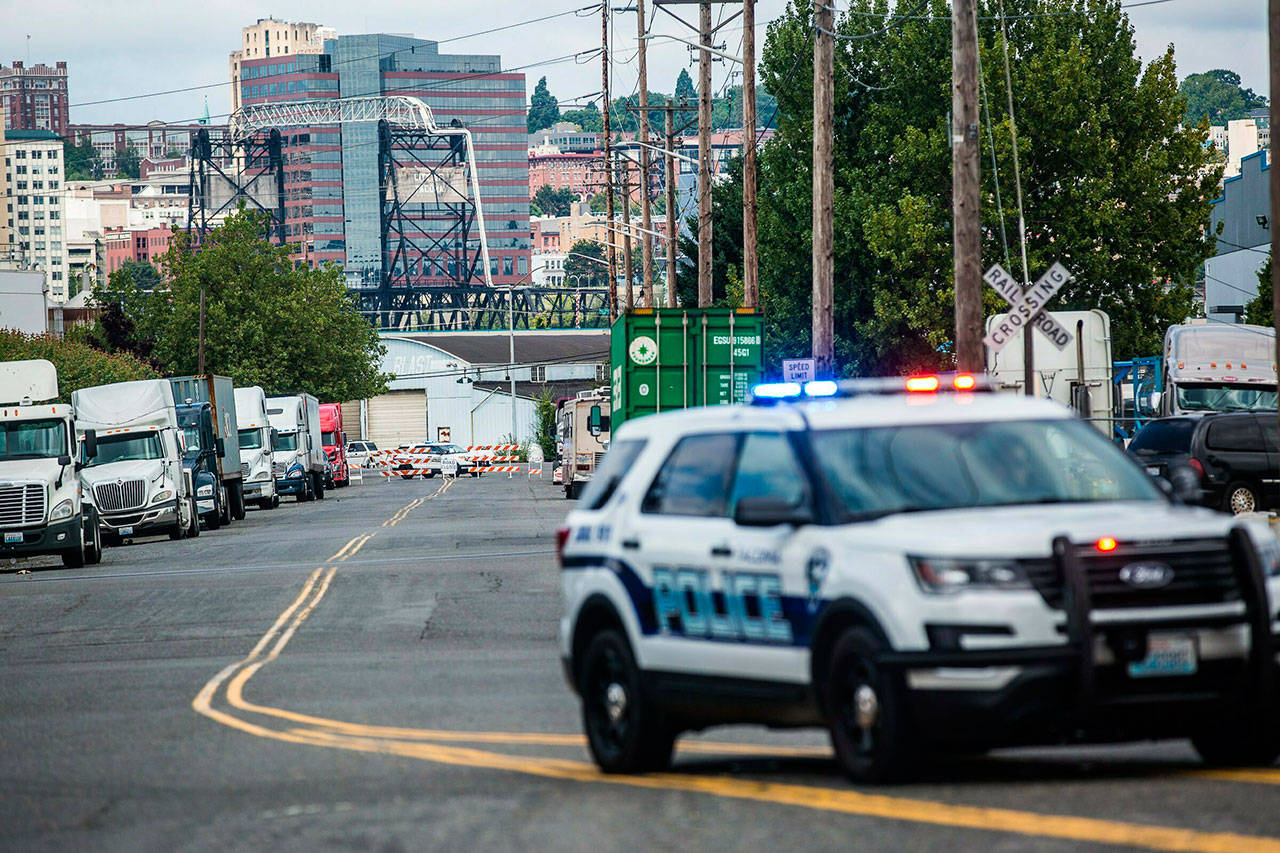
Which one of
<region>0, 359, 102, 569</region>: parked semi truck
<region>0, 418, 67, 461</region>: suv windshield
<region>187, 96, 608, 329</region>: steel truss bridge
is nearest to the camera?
<region>0, 359, 102, 569</region>: parked semi truck

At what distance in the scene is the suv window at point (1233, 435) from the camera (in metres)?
31.4

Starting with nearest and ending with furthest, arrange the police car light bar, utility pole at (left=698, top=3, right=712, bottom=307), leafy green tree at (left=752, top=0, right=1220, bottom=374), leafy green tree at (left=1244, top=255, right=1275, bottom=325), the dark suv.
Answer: the police car light bar → the dark suv → utility pole at (left=698, top=3, right=712, bottom=307) → leafy green tree at (left=752, top=0, right=1220, bottom=374) → leafy green tree at (left=1244, top=255, right=1275, bottom=325)

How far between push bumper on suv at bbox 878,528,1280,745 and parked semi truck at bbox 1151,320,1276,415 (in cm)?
3064

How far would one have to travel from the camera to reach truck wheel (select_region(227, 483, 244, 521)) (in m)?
51.9

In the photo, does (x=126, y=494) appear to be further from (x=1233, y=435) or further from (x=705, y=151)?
(x=1233, y=435)

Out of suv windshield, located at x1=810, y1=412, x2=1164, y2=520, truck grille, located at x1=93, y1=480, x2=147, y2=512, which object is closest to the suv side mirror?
suv windshield, located at x1=810, y1=412, x2=1164, y2=520


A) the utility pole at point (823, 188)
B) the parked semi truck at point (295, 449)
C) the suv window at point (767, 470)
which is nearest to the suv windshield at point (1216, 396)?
the utility pole at point (823, 188)

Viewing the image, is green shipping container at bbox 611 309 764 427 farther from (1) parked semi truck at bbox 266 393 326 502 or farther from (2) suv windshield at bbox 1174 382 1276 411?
(1) parked semi truck at bbox 266 393 326 502

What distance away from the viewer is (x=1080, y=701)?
801cm

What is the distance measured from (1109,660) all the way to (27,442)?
91.5 ft

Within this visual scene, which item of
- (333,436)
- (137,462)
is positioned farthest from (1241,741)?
(333,436)

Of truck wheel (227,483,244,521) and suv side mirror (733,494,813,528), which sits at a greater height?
suv side mirror (733,494,813,528)

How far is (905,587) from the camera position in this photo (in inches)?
321

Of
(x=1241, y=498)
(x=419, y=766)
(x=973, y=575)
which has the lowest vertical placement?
(x=419, y=766)
